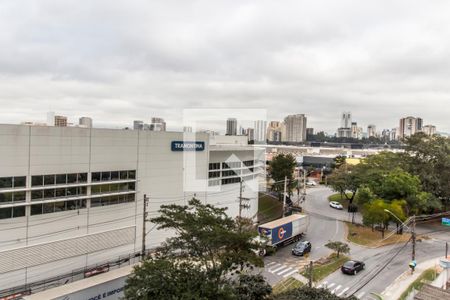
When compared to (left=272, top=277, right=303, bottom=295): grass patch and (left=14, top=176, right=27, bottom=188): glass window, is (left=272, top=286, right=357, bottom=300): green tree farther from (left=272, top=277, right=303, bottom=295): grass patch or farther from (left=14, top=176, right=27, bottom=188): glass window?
(left=14, top=176, right=27, bottom=188): glass window

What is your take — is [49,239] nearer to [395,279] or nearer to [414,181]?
[395,279]

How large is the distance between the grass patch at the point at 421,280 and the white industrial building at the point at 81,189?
17937mm

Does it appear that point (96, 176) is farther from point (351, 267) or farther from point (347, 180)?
point (347, 180)

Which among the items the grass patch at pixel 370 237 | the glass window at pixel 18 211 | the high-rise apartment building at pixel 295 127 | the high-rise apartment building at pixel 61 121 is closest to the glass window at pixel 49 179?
the glass window at pixel 18 211

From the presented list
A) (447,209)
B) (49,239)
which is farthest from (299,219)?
(447,209)

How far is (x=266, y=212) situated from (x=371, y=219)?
49.7 ft

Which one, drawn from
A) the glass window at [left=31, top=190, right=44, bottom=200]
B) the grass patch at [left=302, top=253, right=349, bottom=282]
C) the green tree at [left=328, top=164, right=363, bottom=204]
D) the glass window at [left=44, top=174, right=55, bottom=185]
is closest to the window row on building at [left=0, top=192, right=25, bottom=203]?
the glass window at [left=31, top=190, right=44, bottom=200]

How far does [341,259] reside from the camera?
28.6 meters

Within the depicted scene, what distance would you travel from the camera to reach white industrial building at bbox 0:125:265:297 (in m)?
20.0

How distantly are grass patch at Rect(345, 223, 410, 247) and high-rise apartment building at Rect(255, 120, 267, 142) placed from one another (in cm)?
1612

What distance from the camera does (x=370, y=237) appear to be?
35.6 meters

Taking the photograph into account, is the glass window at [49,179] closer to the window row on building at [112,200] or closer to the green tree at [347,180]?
the window row on building at [112,200]

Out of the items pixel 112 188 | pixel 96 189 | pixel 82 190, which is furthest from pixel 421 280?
pixel 82 190

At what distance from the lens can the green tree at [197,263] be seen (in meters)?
13.5
